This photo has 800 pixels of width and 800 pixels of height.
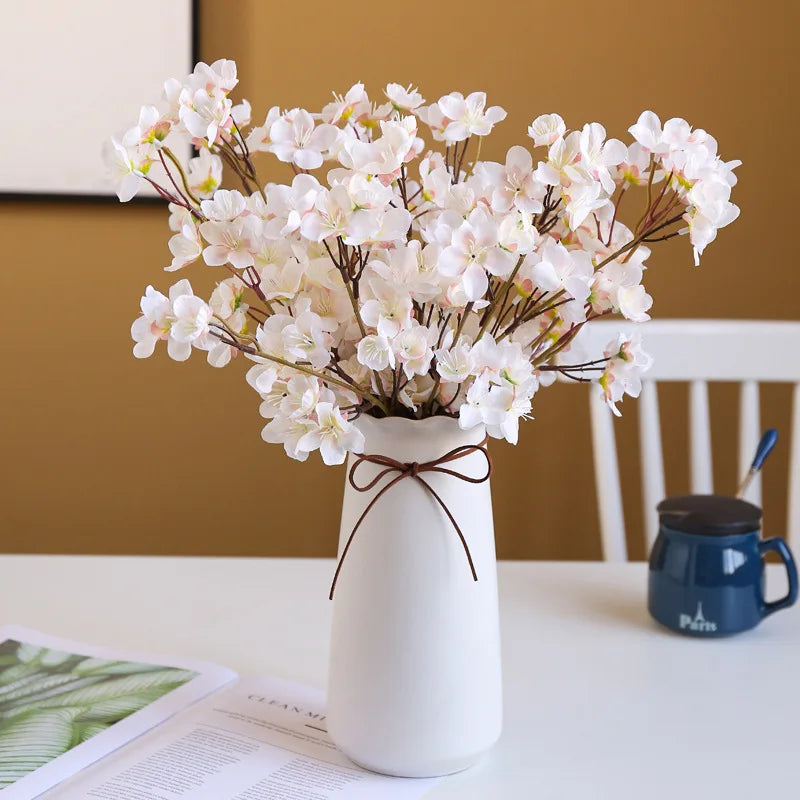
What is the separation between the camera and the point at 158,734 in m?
0.84

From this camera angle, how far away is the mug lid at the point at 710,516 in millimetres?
1010

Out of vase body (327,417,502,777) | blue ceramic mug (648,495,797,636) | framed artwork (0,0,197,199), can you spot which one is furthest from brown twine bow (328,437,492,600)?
framed artwork (0,0,197,199)

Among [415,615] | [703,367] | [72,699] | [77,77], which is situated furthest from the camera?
[77,77]

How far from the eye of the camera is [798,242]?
2.04m

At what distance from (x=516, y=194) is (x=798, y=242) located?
155 cm

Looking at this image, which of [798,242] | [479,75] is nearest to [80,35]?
[479,75]

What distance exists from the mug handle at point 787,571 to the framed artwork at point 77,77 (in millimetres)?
1409

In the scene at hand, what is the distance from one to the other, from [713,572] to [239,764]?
1.59 feet

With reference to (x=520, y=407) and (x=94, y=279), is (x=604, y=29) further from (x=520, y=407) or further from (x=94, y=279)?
(x=520, y=407)

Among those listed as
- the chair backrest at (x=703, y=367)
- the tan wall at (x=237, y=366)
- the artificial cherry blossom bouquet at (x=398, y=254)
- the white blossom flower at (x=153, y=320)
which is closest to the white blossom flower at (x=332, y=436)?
the artificial cherry blossom bouquet at (x=398, y=254)

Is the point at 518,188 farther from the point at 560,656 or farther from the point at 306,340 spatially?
the point at 560,656

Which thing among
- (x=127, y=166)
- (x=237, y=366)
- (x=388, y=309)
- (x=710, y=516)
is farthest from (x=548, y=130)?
(x=237, y=366)

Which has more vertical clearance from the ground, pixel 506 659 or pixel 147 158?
pixel 147 158

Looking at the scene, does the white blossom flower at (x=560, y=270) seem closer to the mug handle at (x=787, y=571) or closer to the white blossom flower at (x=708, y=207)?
the white blossom flower at (x=708, y=207)
